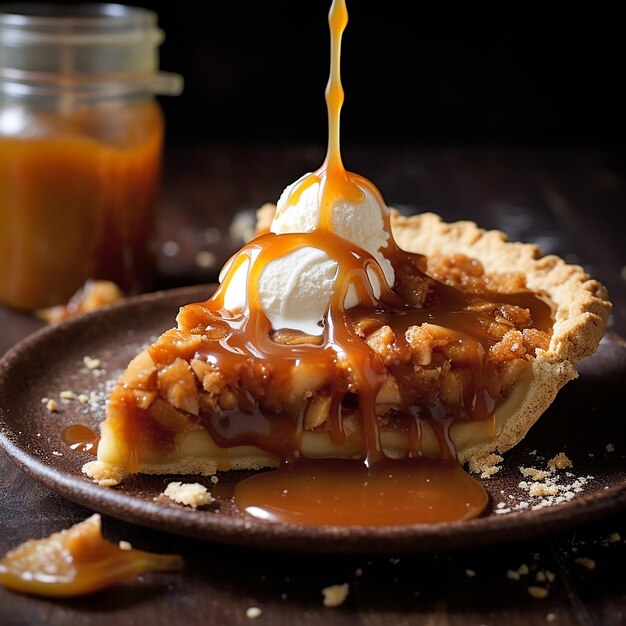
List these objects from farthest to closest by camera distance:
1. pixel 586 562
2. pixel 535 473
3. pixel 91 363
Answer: pixel 91 363, pixel 535 473, pixel 586 562

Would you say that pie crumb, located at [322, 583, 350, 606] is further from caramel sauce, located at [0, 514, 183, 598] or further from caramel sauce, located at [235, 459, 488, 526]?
caramel sauce, located at [0, 514, 183, 598]

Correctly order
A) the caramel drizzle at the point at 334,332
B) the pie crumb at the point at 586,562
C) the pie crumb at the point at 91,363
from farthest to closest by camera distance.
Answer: the pie crumb at the point at 91,363 → the caramel drizzle at the point at 334,332 → the pie crumb at the point at 586,562

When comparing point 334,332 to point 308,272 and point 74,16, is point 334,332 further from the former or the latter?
point 74,16

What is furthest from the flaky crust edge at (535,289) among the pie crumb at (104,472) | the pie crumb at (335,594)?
the pie crumb at (104,472)

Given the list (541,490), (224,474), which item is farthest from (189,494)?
(541,490)

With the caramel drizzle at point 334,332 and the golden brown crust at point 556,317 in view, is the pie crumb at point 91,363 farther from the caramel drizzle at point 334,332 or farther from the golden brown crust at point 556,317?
the golden brown crust at point 556,317

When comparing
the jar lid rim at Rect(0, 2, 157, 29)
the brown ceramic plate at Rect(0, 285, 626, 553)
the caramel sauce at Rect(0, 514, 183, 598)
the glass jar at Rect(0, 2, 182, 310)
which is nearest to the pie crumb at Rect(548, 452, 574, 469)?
the brown ceramic plate at Rect(0, 285, 626, 553)

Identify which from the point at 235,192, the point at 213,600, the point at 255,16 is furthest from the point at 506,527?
the point at 255,16
